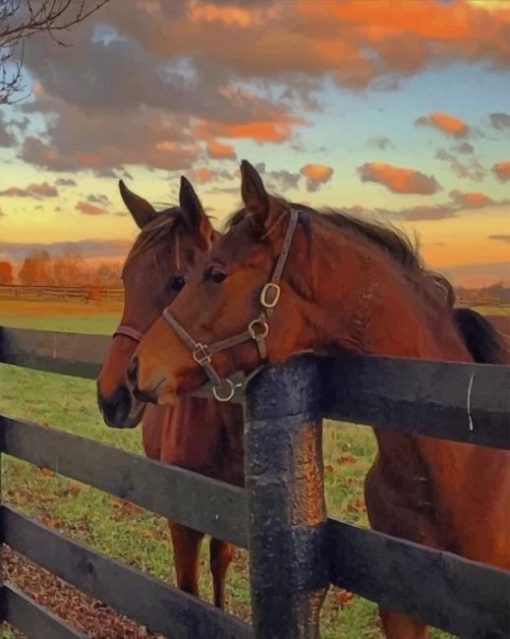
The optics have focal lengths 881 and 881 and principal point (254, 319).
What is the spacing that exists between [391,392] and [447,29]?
52.5 inches

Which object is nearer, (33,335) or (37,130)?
(33,335)

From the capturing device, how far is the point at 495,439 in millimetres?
1471

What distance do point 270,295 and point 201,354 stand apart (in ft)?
0.66

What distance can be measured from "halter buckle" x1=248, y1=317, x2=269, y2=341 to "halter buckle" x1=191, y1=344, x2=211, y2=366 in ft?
0.35

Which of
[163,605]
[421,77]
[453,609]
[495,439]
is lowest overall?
[163,605]

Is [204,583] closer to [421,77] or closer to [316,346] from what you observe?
[316,346]

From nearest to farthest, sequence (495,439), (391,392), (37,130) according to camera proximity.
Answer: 1. (495,439)
2. (391,392)
3. (37,130)

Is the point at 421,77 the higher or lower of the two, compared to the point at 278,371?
higher

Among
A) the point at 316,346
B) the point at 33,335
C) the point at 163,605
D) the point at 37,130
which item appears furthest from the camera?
the point at 37,130

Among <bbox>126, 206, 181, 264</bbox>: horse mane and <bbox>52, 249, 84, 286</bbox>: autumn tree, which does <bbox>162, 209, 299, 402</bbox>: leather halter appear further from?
<bbox>52, 249, 84, 286</bbox>: autumn tree

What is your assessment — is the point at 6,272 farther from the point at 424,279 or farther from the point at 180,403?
the point at 424,279

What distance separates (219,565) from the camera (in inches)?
128

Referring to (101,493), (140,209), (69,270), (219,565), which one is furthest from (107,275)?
(219,565)

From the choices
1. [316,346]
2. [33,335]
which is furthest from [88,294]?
[316,346]
